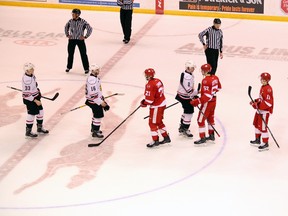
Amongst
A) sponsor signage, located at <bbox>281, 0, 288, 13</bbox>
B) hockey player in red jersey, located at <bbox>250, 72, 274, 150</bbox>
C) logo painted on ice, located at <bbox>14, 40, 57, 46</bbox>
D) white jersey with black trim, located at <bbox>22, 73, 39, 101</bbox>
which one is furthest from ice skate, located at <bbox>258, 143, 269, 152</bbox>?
sponsor signage, located at <bbox>281, 0, 288, 13</bbox>

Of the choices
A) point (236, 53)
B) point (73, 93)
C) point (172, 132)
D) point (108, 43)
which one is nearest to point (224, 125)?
point (172, 132)

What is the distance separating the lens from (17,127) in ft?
35.4

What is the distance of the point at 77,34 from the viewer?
42.5 feet

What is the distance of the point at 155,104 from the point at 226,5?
689 centimetres

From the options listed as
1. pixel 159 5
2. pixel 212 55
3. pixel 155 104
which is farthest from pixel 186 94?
pixel 159 5

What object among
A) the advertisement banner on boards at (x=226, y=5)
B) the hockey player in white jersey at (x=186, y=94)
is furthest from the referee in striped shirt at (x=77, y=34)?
the advertisement banner on boards at (x=226, y=5)

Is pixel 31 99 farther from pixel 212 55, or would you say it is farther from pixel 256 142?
pixel 212 55

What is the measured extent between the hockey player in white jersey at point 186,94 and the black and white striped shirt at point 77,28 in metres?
3.12

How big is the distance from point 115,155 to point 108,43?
534 cm

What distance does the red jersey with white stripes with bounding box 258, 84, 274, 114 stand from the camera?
9.68 metres

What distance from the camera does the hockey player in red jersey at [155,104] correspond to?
975 cm

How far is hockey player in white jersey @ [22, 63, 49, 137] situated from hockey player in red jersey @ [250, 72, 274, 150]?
9.03 feet

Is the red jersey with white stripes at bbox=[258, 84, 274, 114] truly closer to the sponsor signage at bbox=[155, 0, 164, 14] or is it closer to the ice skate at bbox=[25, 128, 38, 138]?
the ice skate at bbox=[25, 128, 38, 138]

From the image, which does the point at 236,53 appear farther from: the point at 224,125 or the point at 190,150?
the point at 190,150
